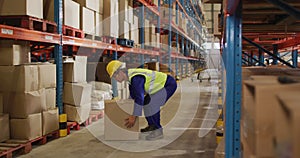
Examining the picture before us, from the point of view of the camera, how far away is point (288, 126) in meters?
0.78

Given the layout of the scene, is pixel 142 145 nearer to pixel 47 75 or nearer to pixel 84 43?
pixel 47 75

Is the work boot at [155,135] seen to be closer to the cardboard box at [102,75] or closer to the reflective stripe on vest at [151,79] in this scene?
the reflective stripe on vest at [151,79]

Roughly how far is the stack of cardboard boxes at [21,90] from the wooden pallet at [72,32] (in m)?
0.87

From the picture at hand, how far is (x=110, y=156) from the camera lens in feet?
13.1

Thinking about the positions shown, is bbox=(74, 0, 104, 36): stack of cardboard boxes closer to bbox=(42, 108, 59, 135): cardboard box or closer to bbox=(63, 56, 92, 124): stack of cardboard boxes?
bbox=(63, 56, 92, 124): stack of cardboard boxes

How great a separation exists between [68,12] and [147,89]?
5.50 ft

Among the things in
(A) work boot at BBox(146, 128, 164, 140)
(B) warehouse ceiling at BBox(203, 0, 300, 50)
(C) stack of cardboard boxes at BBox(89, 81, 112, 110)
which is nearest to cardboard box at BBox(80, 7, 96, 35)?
(C) stack of cardboard boxes at BBox(89, 81, 112, 110)

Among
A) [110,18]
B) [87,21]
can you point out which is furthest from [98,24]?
[87,21]

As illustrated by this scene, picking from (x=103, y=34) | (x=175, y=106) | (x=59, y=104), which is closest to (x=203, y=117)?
(x=175, y=106)

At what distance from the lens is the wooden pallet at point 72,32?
5.02m

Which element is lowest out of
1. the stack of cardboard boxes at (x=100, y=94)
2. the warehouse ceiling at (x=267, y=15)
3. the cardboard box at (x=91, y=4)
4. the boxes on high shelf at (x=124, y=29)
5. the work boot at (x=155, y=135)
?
the work boot at (x=155, y=135)

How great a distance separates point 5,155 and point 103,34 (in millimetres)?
3451

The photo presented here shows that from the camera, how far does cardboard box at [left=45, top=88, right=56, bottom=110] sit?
14.9 ft

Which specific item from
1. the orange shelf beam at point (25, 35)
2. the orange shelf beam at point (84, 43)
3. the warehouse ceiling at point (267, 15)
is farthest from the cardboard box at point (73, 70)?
the warehouse ceiling at point (267, 15)
